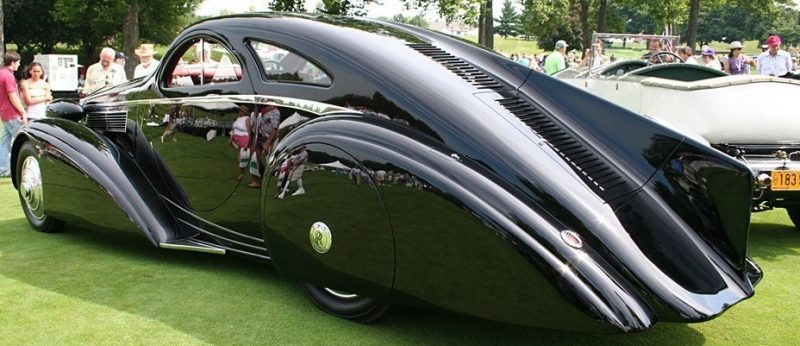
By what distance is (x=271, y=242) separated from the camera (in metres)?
3.74

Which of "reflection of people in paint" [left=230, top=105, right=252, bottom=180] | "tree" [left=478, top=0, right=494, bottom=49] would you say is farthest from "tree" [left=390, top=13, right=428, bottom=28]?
Result: "tree" [left=478, top=0, right=494, bottom=49]

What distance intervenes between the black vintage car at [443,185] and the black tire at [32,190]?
136cm

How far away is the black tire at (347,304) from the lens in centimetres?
362

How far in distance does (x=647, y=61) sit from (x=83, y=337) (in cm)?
754

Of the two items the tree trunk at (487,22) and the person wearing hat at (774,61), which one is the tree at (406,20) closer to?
the tree trunk at (487,22)

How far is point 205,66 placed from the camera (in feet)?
15.6

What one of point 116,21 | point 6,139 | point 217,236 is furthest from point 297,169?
point 116,21

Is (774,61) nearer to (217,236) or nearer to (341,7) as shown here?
(217,236)

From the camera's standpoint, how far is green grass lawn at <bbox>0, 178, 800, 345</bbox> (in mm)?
3557

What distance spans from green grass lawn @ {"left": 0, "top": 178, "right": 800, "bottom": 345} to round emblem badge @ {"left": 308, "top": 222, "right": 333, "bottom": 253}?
43cm

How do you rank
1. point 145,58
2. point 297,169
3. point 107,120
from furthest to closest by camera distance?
point 145,58, point 107,120, point 297,169

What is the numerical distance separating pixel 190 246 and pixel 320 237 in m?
1.33

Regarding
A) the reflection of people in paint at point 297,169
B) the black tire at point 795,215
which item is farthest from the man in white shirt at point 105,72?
the black tire at point 795,215

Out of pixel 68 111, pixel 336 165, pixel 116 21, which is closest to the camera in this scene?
pixel 336 165
